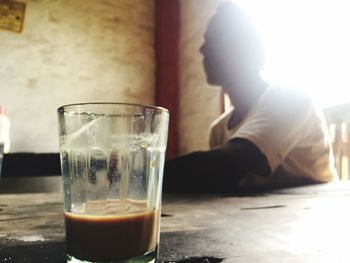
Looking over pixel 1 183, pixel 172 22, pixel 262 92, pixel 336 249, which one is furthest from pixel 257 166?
pixel 172 22

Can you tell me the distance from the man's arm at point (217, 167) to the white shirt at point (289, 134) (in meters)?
0.03

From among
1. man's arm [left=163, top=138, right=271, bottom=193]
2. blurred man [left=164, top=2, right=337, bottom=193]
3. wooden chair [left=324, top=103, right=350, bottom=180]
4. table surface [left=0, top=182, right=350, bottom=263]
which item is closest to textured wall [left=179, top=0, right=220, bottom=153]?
wooden chair [left=324, top=103, right=350, bottom=180]

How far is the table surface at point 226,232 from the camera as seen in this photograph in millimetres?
363

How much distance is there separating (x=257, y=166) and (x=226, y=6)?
78 centimetres

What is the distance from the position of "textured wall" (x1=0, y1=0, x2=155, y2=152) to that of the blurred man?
1861 millimetres

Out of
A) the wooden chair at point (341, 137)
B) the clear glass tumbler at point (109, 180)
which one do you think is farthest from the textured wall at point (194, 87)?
the clear glass tumbler at point (109, 180)

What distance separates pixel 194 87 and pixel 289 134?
188cm

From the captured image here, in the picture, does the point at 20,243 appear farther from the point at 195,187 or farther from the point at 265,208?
the point at 195,187

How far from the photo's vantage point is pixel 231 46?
1605mm

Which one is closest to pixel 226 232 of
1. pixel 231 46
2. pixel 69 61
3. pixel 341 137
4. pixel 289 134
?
pixel 289 134

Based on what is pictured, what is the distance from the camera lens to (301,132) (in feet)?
4.88

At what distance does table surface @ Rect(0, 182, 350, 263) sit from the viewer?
36 cm

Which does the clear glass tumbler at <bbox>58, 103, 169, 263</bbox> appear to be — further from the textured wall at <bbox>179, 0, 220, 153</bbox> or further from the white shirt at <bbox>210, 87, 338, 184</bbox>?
the textured wall at <bbox>179, 0, 220, 153</bbox>

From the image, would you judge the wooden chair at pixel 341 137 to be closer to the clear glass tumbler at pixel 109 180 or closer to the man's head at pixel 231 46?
the man's head at pixel 231 46
